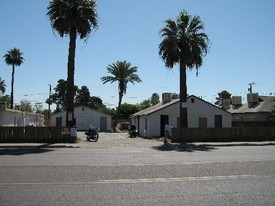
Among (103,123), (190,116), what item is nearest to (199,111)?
(190,116)

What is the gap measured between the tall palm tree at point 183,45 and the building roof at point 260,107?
22.0 m

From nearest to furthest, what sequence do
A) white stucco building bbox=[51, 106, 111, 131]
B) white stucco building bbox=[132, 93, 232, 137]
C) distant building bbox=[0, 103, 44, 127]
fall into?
distant building bbox=[0, 103, 44, 127] → white stucco building bbox=[132, 93, 232, 137] → white stucco building bbox=[51, 106, 111, 131]

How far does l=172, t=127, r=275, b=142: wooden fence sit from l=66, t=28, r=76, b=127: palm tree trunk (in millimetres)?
7857

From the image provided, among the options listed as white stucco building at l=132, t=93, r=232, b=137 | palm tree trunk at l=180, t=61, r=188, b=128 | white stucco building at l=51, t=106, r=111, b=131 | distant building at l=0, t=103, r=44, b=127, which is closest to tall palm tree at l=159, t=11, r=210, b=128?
palm tree trunk at l=180, t=61, r=188, b=128

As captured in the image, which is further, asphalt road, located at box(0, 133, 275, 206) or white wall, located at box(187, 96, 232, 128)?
white wall, located at box(187, 96, 232, 128)

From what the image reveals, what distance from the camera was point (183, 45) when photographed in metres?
33.2

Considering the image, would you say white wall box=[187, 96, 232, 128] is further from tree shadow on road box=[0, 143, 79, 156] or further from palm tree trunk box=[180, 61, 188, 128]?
tree shadow on road box=[0, 143, 79, 156]

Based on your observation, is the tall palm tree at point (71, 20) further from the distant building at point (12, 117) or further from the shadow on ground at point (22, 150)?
the distant building at point (12, 117)

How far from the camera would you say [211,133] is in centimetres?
3275

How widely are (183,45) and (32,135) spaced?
44.9 ft

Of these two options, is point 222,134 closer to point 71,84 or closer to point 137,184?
point 71,84

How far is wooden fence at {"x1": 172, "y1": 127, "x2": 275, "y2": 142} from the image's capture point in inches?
1255

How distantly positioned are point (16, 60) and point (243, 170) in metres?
64.8

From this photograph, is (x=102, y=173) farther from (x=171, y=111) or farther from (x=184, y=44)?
(x=171, y=111)
